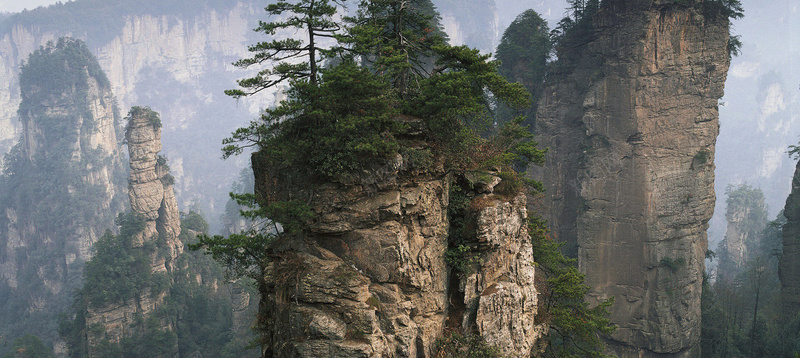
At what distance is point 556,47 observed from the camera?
3234 centimetres

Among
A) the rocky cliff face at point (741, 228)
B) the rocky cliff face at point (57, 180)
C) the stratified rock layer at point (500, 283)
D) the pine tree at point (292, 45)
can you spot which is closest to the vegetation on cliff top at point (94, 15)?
the rocky cliff face at point (57, 180)

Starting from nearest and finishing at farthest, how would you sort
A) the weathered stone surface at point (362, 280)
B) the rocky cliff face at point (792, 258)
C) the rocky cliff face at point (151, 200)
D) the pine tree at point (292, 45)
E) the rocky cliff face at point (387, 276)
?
the weathered stone surface at point (362, 280)
the rocky cliff face at point (387, 276)
the pine tree at point (292, 45)
the rocky cliff face at point (792, 258)
the rocky cliff face at point (151, 200)

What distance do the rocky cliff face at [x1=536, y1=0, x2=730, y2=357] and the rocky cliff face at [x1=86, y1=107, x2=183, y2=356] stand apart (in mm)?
37341

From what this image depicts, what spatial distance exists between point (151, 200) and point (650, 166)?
4351cm

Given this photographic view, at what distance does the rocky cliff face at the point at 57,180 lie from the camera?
68.8m

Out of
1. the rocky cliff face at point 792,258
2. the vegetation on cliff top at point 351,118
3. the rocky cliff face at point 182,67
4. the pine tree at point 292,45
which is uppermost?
the rocky cliff face at point 182,67

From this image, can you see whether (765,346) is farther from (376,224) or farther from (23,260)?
(23,260)

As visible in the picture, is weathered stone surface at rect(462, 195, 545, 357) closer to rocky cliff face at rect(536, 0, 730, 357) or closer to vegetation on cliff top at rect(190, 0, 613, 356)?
vegetation on cliff top at rect(190, 0, 613, 356)

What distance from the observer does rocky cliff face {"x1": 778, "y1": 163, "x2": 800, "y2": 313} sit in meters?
28.8

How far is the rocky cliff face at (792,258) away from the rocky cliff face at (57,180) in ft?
253

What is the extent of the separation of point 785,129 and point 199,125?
568 feet

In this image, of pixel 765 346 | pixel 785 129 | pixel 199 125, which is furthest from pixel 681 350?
pixel 199 125

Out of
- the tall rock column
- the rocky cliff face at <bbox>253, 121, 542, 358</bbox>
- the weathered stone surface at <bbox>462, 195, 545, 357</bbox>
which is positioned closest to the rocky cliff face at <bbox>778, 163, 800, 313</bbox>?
the weathered stone surface at <bbox>462, 195, 545, 357</bbox>

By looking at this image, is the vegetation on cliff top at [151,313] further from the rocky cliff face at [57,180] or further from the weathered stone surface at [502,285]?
the weathered stone surface at [502,285]
